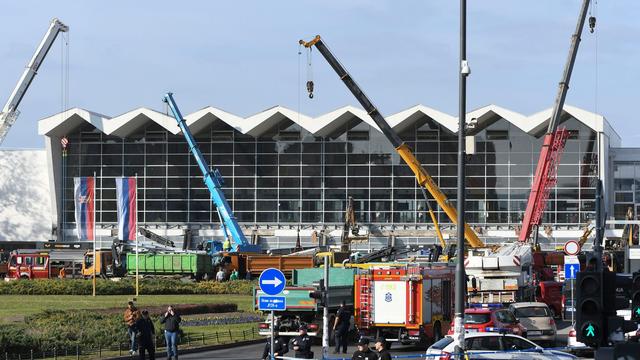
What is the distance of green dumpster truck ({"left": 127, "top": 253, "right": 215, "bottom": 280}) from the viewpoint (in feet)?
247

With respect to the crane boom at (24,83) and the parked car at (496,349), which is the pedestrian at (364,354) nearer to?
the parked car at (496,349)

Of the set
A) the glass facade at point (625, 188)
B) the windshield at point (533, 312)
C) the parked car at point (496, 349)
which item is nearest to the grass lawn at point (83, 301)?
the windshield at point (533, 312)

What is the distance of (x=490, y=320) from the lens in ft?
104

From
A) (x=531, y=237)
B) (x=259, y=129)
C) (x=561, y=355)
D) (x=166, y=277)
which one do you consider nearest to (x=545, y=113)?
(x=531, y=237)

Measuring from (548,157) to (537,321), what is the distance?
3358cm

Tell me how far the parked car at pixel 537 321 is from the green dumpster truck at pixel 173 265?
136ft

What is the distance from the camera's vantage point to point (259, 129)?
297ft

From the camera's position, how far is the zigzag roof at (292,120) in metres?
84.3

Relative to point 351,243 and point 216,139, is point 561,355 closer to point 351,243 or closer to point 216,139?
point 351,243

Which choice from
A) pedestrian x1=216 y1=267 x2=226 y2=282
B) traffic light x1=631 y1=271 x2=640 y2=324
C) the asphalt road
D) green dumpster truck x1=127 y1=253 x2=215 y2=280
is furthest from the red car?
green dumpster truck x1=127 y1=253 x2=215 y2=280

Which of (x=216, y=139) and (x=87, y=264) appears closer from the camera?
(x=87, y=264)

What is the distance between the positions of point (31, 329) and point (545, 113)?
5617 cm

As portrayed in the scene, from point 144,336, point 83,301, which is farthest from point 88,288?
point 144,336

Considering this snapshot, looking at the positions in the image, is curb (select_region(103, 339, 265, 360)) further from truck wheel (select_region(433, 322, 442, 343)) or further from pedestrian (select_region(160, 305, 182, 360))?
truck wheel (select_region(433, 322, 442, 343))
